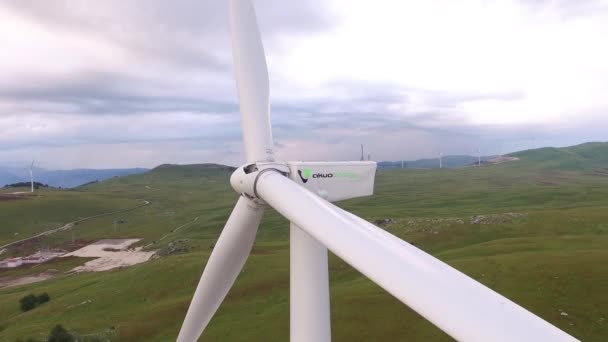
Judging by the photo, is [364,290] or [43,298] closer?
[364,290]

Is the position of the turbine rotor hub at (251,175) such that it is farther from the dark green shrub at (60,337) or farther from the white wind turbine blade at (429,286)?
the dark green shrub at (60,337)

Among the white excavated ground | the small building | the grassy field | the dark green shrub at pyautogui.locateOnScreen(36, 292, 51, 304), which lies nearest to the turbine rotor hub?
the grassy field

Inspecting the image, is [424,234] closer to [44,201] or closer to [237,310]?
[237,310]

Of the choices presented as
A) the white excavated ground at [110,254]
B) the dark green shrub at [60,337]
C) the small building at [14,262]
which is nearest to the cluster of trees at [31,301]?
the dark green shrub at [60,337]

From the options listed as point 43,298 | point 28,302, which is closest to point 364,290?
point 43,298

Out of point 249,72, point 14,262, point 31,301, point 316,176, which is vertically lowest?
point 14,262

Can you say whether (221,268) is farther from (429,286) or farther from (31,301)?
(31,301)
